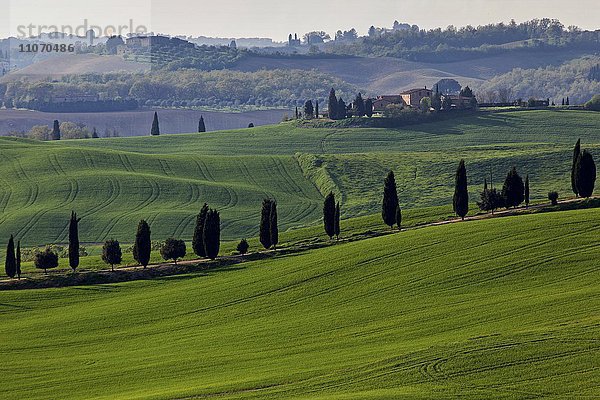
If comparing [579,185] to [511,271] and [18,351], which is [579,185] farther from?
[18,351]

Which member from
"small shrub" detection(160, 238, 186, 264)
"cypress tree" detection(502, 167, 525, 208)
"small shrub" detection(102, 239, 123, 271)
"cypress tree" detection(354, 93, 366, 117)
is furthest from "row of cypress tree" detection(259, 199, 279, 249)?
"cypress tree" detection(354, 93, 366, 117)

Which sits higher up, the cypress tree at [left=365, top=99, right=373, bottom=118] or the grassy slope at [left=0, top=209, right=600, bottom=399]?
the cypress tree at [left=365, top=99, right=373, bottom=118]

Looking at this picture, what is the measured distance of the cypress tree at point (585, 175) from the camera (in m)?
88.6

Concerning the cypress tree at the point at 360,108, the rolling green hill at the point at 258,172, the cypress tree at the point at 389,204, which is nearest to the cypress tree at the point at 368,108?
the cypress tree at the point at 360,108

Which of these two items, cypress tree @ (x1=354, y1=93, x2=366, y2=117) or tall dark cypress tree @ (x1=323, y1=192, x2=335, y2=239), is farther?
cypress tree @ (x1=354, y1=93, x2=366, y2=117)

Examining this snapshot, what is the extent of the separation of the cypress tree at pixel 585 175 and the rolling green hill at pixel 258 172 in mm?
29688

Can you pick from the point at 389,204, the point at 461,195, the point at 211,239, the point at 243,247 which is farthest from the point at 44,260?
the point at 461,195

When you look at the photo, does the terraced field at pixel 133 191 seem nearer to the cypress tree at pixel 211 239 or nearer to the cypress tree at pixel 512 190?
the cypress tree at pixel 211 239

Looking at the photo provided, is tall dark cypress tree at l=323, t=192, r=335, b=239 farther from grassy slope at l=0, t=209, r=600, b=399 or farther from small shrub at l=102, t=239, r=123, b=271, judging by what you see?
small shrub at l=102, t=239, r=123, b=271

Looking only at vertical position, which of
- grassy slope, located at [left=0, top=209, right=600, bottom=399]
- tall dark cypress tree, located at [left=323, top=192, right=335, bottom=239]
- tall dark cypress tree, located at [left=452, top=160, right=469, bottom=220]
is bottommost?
grassy slope, located at [left=0, top=209, right=600, bottom=399]

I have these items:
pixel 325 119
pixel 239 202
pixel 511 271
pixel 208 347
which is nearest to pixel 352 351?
pixel 208 347

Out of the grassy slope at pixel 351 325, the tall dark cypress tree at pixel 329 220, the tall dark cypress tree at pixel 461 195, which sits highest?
the tall dark cypress tree at pixel 461 195

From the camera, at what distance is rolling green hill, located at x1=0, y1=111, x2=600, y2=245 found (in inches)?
4835

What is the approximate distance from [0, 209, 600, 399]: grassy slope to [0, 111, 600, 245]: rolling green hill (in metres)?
38.3
